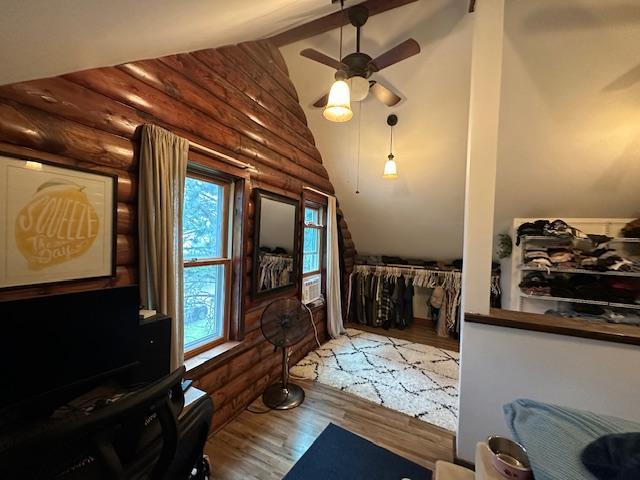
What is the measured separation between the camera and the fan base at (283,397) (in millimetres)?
2270

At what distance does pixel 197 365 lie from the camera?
1814 millimetres

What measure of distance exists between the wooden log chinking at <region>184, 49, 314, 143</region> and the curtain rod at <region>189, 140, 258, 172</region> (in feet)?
1.96

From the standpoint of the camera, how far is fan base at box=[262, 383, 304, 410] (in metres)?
2.27

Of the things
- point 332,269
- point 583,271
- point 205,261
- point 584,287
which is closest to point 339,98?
point 205,261

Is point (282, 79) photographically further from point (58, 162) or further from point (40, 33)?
point (40, 33)

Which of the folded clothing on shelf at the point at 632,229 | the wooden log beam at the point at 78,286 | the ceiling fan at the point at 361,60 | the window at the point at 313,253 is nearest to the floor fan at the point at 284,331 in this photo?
the window at the point at 313,253

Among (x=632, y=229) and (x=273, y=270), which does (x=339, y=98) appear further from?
(x=632, y=229)

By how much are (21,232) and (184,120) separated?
1061 millimetres

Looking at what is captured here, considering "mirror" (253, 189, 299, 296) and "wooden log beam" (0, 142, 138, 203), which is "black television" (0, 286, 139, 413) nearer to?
"wooden log beam" (0, 142, 138, 203)

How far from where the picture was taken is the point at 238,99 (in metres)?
2.20

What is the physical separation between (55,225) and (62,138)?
40 centimetres

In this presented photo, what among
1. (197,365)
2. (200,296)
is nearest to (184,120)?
(200,296)

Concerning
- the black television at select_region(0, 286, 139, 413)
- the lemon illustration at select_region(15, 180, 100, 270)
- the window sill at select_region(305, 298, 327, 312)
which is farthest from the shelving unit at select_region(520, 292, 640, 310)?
the lemon illustration at select_region(15, 180, 100, 270)

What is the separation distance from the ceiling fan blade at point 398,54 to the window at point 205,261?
1.52 m
